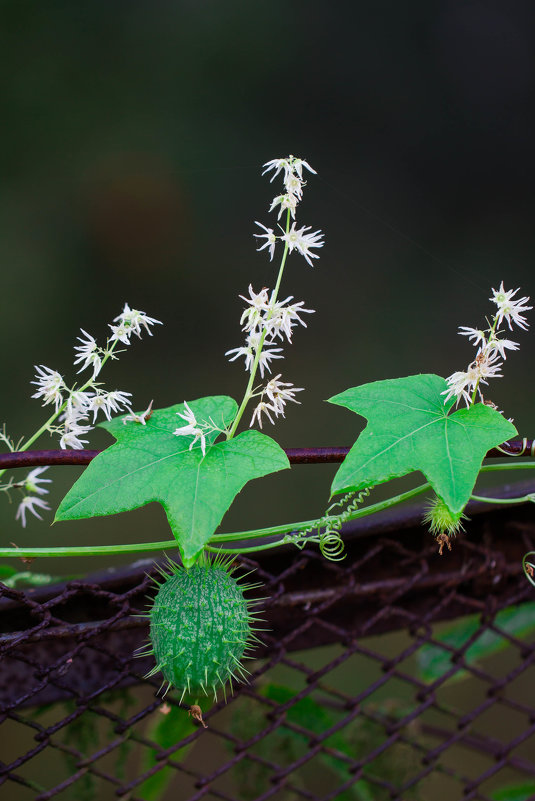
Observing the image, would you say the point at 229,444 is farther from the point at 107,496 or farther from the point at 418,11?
the point at 418,11

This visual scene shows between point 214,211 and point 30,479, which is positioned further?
point 214,211

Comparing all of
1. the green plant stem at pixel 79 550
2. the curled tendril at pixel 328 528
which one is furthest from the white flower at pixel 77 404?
the curled tendril at pixel 328 528

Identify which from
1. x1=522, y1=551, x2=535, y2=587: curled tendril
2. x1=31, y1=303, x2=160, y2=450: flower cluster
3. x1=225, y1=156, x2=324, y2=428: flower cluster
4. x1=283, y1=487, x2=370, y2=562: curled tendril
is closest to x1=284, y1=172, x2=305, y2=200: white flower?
x1=225, y1=156, x2=324, y2=428: flower cluster

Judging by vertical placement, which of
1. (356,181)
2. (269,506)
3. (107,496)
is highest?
(356,181)

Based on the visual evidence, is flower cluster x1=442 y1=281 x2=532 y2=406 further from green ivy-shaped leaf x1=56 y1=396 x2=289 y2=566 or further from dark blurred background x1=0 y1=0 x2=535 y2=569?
dark blurred background x1=0 y1=0 x2=535 y2=569

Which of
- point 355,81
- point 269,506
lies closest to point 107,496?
point 269,506

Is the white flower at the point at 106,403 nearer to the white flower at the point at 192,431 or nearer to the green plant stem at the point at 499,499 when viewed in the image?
the white flower at the point at 192,431

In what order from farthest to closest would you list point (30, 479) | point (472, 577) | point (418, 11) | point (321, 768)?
point (418, 11) < point (321, 768) < point (472, 577) < point (30, 479)
